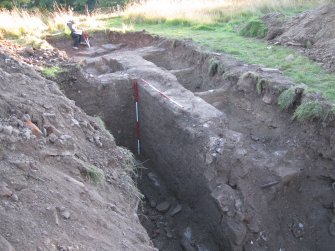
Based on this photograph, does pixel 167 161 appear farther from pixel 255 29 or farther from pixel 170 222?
pixel 255 29

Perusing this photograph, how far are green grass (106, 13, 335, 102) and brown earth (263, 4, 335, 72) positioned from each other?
0.24 metres

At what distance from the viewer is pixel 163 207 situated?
6891mm

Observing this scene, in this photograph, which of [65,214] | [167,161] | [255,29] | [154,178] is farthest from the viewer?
[255,29]

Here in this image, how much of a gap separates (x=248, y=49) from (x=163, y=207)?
4462 mm

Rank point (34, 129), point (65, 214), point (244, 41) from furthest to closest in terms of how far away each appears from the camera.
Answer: point (244, 41) → point (34, 129) → point (65, 214)

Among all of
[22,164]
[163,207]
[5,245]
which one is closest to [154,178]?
[163,207]

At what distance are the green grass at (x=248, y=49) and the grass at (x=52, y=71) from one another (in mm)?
3628

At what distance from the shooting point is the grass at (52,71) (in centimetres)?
719

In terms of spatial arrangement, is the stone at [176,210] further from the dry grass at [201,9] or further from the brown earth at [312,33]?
the dry grass at [201,9]

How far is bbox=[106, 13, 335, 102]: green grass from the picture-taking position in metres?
6.66

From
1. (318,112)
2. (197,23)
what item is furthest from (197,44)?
(318,112)

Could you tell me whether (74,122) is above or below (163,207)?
above

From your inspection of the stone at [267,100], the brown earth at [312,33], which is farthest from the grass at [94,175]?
the brown earth at [312,33]

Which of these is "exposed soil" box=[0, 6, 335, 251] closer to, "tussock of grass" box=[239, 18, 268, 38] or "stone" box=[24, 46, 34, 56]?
"stone" box=[24, 46, 34, 56]
